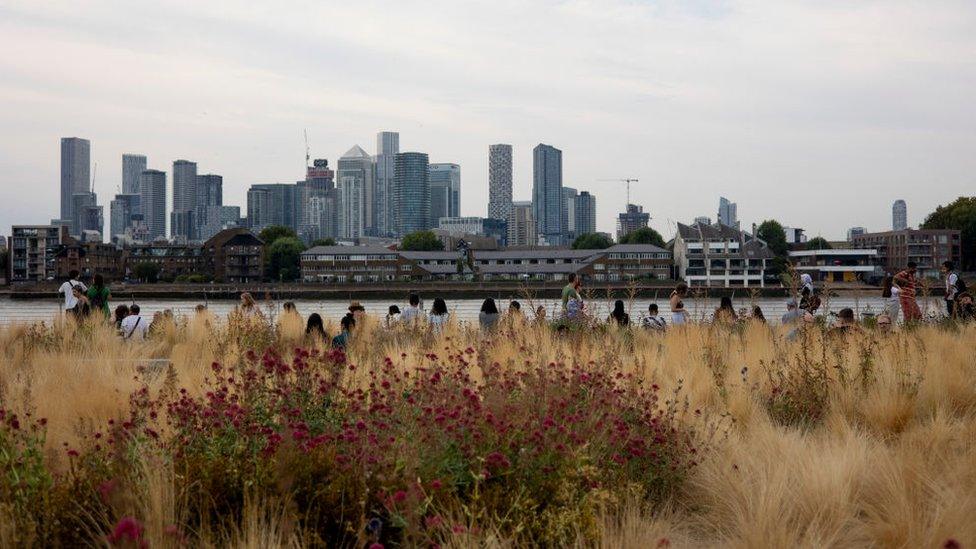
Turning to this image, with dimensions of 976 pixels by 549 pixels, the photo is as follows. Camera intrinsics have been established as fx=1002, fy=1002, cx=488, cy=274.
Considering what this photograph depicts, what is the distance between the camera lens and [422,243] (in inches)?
7347

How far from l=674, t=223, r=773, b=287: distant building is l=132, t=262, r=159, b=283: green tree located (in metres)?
75.1

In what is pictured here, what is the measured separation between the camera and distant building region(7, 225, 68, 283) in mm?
154250

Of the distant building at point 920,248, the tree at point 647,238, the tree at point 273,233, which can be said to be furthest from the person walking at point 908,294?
the tree at point 273,233

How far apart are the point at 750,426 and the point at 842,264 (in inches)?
5711

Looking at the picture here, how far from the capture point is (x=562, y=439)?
6.33 metres

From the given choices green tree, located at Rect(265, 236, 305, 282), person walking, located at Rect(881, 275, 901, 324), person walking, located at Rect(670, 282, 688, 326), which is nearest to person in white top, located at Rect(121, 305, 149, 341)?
person walking, located at Rect(670, 282, 688, 326)

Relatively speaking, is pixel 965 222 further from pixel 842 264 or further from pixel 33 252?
pixel 33 252

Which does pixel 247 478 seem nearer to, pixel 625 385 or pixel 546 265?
pixel 625 385

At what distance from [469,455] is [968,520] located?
2.96 metres

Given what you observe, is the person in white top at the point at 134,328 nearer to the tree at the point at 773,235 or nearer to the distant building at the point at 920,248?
the distant building at the point at 920,248

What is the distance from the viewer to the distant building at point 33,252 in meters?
154

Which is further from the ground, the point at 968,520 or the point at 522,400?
the point at 522,400

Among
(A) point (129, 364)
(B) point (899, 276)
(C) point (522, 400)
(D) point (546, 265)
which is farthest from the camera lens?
(D) point (546, 265)

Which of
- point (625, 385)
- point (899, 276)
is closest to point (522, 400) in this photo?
point (625, 385)
